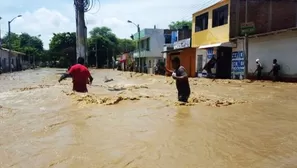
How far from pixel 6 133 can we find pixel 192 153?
3348 mm

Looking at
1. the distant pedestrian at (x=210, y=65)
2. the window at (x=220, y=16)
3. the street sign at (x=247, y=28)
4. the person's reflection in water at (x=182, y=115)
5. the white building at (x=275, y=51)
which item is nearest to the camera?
the person's reflection in water at (x=182, y=115)

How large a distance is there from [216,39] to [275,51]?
A: 22.9 feet

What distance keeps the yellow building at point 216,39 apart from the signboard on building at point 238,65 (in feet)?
2.83

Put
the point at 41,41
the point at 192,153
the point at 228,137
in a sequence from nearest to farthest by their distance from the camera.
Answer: the point at 192,153 < the point at 228,137 < the point at 41,41

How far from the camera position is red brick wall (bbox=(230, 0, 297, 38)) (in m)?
24.1

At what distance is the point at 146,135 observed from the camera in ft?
19.5

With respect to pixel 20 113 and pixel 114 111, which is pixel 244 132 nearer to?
pixel 114 111

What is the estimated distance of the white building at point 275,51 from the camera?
18.8m

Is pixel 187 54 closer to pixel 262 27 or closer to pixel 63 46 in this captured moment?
Answer: pixel 262 27

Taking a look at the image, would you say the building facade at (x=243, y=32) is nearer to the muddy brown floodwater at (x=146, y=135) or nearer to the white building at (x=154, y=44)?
the muddy brown floodwater at (x=146, y=135)

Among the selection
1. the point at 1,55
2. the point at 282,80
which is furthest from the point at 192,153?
the point at 1,55

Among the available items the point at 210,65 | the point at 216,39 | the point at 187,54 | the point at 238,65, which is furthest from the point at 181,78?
the point at 187,54

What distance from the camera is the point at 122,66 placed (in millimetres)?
63719

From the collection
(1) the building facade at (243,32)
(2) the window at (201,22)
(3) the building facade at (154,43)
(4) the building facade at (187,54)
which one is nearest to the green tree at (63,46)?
(3) the building facade at (154,43)
